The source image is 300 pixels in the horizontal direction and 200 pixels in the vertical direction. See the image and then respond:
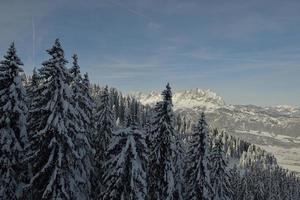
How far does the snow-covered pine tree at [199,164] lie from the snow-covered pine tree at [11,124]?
18.9 metres

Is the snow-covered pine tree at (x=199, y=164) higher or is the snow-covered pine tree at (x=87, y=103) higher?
the snow-covered pine tree at (x=87, y=103)

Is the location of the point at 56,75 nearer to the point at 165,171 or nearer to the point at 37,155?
the point at 37,155

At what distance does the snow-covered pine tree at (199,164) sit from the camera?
40.9 metres

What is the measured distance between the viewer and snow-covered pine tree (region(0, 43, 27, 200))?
1136 inches

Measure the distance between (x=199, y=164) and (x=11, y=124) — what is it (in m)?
21.0

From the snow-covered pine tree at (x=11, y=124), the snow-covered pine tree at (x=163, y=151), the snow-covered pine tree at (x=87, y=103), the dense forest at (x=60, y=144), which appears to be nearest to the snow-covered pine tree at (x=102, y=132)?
the snow-covered pine tree at (x=87, y=103)

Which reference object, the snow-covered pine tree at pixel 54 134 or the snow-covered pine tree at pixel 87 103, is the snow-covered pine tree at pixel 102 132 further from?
the snow-covered pine tree at pixel 54 134

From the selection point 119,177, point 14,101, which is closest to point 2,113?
point 14,101

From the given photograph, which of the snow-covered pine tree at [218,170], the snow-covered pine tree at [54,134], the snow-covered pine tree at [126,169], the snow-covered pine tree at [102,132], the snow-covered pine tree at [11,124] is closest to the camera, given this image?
the snow-covered pine tree at [54,134]

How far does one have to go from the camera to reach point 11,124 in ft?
97.8

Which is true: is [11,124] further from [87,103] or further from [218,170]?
[218,170]

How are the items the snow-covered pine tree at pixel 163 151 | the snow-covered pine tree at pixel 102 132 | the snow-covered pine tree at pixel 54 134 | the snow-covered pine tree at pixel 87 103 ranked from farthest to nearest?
1. the snow-covered pine tree at pixel 102 132
2. the snow-covered pine tree at pixel 87 103
3. the snow-covered pine tree at pixel 163 151
4. the snow-covered pine tree at pixel 54 134

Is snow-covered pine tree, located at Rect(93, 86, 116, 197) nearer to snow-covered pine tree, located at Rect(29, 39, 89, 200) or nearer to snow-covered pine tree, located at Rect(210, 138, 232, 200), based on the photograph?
snow-covered pine tree, located at Rect(210, 138, 232, 200)

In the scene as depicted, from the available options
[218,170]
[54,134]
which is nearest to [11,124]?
[54,134]
